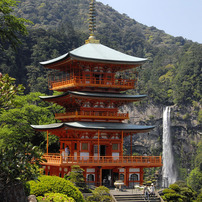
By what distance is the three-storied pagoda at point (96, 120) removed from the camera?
110 feet

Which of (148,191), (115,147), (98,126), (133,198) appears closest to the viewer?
(133,198)

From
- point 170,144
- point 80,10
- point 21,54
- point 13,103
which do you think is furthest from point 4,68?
point 80,10

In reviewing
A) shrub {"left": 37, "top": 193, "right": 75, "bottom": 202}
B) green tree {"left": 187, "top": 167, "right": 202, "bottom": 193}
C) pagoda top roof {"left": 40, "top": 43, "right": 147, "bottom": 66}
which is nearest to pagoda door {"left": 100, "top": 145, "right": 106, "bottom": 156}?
pagoda top roof {"left": 40, "top": 43, "right": 147, "bottom": 66}

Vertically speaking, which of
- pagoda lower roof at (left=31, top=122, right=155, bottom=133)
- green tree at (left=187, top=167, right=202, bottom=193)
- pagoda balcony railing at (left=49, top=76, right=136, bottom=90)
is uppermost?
pagoda balcony railing at (left=49, top=76, right=136, bottom=90)

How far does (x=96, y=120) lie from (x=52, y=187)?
428 inches

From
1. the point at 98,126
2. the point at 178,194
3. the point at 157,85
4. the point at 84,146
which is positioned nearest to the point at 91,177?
the point at 84,146

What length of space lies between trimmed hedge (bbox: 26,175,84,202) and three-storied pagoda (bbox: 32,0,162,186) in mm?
6907

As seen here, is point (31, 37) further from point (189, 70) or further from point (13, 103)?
point (13, 103)

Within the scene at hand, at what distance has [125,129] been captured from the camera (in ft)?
112

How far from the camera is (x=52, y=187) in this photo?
25203 millimetres

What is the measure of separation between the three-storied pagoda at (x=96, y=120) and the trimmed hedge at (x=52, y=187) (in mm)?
6907

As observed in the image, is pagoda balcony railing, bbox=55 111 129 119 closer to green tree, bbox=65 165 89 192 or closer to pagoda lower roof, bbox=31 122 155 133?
pagoda lower roof, bbox=31 122 155 133

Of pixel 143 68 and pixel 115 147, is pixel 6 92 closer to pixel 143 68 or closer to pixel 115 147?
pixel 115 147

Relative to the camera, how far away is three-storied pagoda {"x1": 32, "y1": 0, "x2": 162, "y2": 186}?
3353 centimetres
